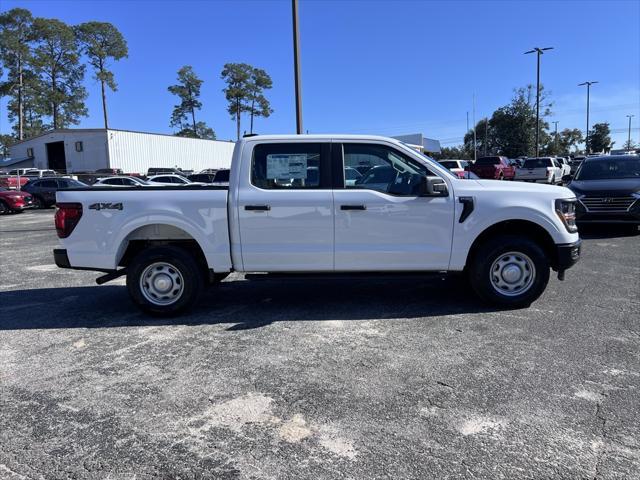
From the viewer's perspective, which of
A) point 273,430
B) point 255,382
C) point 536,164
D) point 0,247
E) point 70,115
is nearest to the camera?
point 273,430

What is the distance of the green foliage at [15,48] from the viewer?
191 feet

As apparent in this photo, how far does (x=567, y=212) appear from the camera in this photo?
572 cm

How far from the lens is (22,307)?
6.43m

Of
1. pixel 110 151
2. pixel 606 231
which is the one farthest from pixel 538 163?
pixel 110 151

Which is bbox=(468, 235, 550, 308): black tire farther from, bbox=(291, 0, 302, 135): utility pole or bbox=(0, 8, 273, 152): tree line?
bbox=(0, 8, 273, 152): tree line

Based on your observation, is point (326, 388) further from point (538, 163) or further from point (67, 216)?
point (538, 163)

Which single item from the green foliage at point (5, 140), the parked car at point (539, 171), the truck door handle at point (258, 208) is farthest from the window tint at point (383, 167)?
the green foliage at point (5, 140)

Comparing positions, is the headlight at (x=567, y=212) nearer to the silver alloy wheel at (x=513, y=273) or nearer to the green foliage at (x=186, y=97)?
the silver alloy wheel at (x=513, y=273)

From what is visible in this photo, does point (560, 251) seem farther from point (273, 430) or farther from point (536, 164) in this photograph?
point (536, 164)

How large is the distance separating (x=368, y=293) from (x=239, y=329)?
6.77ft

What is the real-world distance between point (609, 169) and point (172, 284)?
1074 centimetres

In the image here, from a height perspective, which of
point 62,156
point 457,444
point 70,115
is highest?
point 70,115

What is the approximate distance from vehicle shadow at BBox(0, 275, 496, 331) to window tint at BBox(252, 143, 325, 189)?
1.08 meters

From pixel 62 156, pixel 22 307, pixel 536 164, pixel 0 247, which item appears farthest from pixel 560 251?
pixel 62 156
